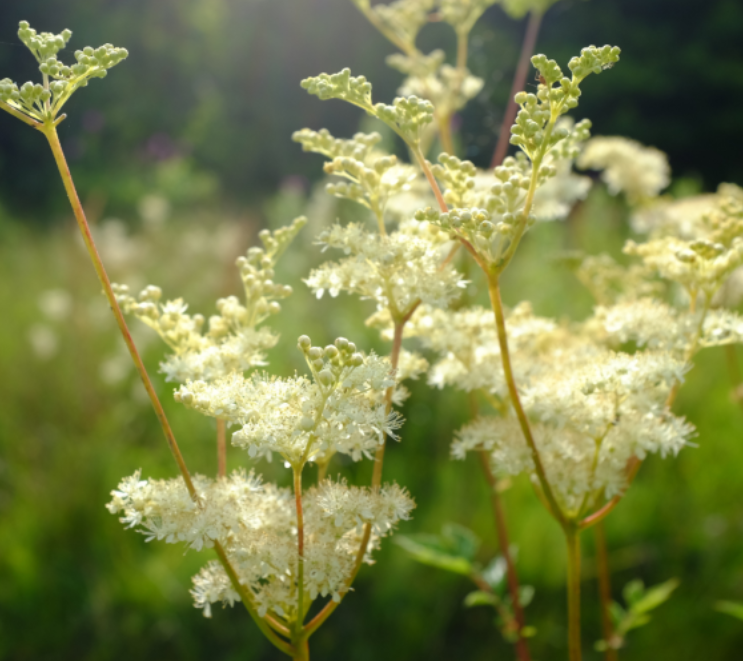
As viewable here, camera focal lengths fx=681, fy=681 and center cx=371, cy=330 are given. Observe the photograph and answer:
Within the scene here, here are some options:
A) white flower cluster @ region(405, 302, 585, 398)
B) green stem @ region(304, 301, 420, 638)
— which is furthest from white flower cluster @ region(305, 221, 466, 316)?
white flower cluster @ region(405, 302, 585, 398)

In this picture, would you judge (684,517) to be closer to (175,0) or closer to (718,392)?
(718,392)

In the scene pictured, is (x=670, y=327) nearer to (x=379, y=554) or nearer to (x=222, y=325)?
(x=222, y=325)

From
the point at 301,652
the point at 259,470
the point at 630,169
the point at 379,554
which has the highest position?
the point at 630,169

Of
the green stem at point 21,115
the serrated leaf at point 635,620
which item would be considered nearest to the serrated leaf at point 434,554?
the serrated leaf at point 635,620

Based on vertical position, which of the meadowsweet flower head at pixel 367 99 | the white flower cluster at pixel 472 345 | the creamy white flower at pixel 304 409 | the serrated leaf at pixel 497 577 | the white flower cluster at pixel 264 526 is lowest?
the white flower cluster at pixel 264 526

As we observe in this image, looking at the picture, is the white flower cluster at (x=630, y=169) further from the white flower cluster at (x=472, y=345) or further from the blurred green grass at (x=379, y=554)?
the white flower cluster at (x=472, y=345)

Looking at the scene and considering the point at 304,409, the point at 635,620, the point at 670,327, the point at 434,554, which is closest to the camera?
the point at 304,409

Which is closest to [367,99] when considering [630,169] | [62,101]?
[62,101]
